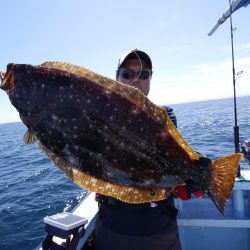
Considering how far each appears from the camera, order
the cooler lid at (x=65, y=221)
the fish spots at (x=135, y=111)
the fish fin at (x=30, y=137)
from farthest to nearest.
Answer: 1. the cooler lid at (x=65, y=221)
2. the fish fin at (x=30, y=137)
3. the fish spots at (x=135, y=111)

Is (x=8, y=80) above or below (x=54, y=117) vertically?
above

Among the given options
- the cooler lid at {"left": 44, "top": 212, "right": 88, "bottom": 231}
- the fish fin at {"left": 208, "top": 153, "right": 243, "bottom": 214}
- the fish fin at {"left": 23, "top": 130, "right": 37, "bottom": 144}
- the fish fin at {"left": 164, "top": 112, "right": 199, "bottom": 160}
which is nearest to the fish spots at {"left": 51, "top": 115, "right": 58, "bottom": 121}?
the fish fin at {"left": 23, "top": 130, "right": 37, "bottom": 144}

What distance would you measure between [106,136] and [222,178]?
3.08ft

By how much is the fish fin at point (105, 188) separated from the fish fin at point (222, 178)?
35cm

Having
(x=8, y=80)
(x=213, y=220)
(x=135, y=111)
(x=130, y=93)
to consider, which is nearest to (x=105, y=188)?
(x=135, y=111)

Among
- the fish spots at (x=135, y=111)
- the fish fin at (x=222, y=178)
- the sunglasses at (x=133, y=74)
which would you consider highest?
the sunglasses at (x=133, y=74)

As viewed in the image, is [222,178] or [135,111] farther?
[222,178]

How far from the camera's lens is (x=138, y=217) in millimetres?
3207

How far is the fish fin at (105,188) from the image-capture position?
2115 mm

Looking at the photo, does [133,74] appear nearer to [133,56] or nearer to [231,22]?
[133,56]

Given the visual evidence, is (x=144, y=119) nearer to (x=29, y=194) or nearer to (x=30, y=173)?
(x=29, y=194)

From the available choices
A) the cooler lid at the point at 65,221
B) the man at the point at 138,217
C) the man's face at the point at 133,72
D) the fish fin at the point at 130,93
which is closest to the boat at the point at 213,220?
the cooler lid at the point at 65,221

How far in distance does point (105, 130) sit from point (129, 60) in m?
1.48

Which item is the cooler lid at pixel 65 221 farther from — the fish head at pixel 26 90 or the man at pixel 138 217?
the fish head at pixel 26 90
